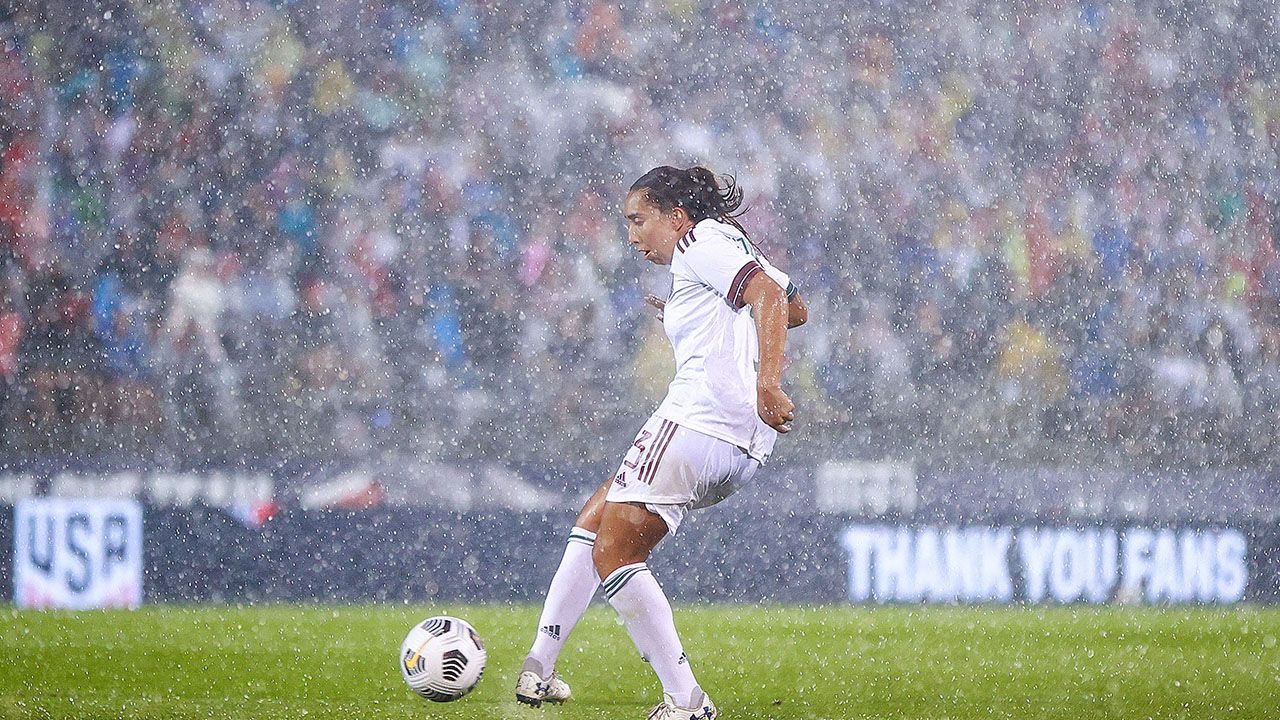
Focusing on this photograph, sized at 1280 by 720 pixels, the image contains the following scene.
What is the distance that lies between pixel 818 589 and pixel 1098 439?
11.2ft

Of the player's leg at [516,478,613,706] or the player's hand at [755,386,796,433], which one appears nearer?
the player's hand at [755,386,796,433]

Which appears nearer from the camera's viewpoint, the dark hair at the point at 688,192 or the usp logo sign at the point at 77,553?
the dark hair at the point at 688,192

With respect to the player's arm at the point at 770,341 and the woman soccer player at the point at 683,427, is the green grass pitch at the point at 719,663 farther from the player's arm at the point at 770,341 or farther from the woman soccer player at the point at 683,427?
the player's arm at the point at 770,341

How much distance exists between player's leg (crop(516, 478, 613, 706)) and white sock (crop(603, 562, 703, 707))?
0.15 metres

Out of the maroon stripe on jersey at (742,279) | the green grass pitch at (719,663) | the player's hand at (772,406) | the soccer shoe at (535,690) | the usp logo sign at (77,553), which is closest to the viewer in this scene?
the player's hand at (772,406)

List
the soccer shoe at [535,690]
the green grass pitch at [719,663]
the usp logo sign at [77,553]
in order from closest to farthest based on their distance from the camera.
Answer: the soccer shoe at [535,690]
the green grass pitch at [719,663]
the usp logo sign at [77,553]

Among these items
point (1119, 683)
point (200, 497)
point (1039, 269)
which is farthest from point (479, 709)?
point (1039, 269)

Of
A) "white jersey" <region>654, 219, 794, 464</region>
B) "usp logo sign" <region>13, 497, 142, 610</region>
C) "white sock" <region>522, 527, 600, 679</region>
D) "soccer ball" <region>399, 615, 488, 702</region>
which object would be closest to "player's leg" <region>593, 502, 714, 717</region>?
"white sock" <region>522, 527, 600, 679</region>

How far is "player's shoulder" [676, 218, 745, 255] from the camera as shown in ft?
11.4

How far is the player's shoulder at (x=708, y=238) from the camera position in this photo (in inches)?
137

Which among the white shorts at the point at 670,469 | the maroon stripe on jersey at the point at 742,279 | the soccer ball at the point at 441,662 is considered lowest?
the soccer ball at the point at 441,662

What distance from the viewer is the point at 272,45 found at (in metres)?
11.2

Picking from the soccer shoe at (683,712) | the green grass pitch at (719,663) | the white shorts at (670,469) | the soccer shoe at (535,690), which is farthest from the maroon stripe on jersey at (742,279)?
the green grass pitch at (719,663)

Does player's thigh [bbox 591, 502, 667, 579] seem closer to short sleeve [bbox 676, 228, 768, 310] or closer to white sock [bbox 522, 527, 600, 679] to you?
white sock [bbox 522, 527, 600, 679]
